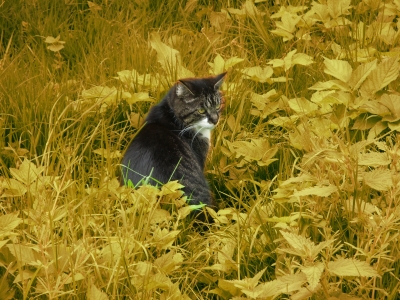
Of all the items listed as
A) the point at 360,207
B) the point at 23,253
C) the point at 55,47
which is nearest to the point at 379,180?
the point at 360,207

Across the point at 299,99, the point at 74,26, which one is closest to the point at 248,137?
the point at 299,99

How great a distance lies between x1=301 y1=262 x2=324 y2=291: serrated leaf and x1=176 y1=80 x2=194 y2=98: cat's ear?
167cm

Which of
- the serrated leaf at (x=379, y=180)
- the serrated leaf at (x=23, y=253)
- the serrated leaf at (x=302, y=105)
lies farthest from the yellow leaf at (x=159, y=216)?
the serrated leaf at (x=302, y=105)

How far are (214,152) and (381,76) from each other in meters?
0.94

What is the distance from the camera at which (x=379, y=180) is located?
98.1 inches

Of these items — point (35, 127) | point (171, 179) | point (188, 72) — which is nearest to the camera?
point (171, 179)

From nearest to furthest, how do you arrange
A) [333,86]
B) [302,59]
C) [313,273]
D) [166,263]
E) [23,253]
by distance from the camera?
[313,273], [23,253], [166,263], [333,86], [302,59]

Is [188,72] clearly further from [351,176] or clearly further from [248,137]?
[351,176]

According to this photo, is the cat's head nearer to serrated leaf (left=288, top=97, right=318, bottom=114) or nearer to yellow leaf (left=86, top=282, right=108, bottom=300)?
serrated leaf (left=288, top=97, right=318, bottom=114)

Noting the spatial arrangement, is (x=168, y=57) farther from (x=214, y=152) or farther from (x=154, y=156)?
(x=154, y=156)

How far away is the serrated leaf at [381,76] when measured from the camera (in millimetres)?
3346

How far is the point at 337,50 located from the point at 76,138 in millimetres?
1720

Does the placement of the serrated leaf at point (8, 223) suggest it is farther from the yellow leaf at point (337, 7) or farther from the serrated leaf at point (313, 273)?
the yellow leaf at point (337, 7)

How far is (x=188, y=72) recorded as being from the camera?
4090 mm
